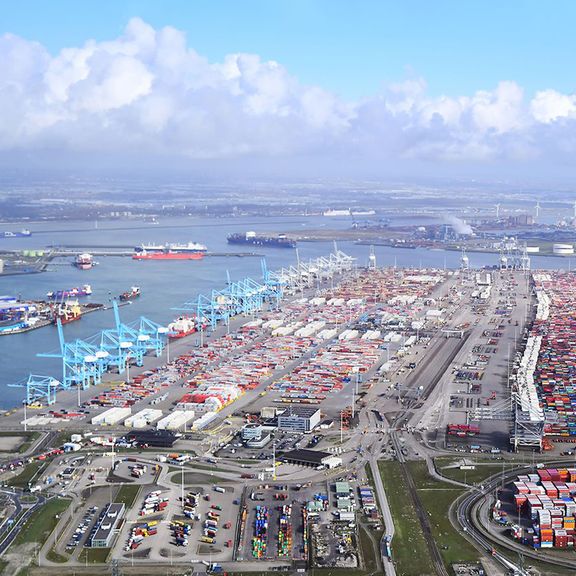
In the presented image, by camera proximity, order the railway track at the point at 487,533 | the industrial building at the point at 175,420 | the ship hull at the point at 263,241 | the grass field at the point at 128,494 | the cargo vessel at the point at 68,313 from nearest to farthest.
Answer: the railway track at the point at 487,533, the grass field at the point at 128,494, the industrial building at the point at 175,420, the cargo vessel at the point at 68,313, the ship hull at the point at 263,241

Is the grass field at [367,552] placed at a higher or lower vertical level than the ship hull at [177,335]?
higher

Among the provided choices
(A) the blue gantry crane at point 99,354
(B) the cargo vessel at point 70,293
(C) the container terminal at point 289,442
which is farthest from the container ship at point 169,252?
(A) the blue gantry crane at point 99,354

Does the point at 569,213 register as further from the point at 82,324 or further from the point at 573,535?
the point at 573,535

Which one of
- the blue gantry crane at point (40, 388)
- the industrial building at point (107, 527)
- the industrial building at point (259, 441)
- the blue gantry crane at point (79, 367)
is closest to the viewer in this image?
the industrial building at point (107, 527)

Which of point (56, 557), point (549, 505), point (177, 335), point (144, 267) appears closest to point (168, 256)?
point (144, 267)

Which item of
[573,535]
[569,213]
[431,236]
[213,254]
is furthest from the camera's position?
[569,213]

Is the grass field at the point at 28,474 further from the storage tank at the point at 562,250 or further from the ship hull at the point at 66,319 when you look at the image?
the storage tank at the point at 562,250

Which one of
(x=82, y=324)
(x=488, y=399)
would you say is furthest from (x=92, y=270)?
(x=488, y=399)
